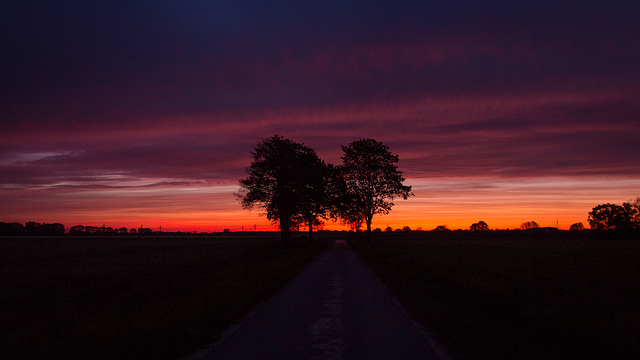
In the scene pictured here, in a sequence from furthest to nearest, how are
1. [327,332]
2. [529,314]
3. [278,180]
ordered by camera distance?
[278,180]
[529,314]
[327,332]

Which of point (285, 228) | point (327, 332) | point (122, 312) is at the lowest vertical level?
point (122, 312)

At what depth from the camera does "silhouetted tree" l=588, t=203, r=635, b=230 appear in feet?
375

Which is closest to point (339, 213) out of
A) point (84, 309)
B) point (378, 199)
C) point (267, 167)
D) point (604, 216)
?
point (378, 199)

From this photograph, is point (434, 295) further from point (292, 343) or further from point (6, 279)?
point (6, 279)

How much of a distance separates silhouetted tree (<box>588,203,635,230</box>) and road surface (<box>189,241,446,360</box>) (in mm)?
121887

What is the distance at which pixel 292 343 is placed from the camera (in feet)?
29.9

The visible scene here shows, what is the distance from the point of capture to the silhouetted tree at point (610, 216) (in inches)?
4500

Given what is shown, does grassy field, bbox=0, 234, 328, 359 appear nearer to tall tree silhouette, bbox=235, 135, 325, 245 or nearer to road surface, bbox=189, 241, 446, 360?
road surface, bbox=189, 241, 446, 360

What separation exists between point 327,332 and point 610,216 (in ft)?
448

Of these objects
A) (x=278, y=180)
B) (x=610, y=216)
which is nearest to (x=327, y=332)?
(x=278, y=180)

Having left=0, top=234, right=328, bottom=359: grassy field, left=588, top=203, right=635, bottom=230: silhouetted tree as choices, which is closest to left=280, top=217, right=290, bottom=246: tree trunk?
left=0, top=234, right=328, bottom=359: grassy field

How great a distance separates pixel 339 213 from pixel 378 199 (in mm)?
11928

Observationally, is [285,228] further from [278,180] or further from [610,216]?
[610,216]

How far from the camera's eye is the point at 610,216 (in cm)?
11875
